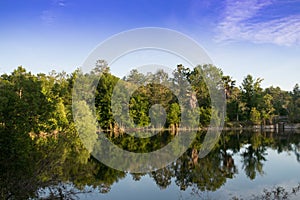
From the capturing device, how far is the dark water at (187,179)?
9.05 meters

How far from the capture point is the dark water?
905cm

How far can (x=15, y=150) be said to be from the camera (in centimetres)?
805

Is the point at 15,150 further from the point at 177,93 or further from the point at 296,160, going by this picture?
the point at 177,93

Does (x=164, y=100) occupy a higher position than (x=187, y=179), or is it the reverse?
(x=164, y=100)

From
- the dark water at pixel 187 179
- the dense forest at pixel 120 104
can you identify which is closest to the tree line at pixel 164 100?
the dense forest at pixel 120 104

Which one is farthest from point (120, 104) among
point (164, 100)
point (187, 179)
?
point (187, 179)

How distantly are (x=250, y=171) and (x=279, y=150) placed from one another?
6.86 metres

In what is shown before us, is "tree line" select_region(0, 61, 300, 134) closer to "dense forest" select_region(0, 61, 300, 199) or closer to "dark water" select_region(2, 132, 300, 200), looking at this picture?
"dense forest" select_region(0, 61, 300, 199)

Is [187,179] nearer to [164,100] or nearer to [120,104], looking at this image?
[120,104]

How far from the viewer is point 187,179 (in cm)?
1077

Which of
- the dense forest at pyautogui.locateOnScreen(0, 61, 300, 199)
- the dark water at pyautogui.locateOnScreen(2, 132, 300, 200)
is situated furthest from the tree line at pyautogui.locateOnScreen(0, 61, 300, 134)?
the dark water at pyautogui.locateOnScreen(2, 132, 300, 200)

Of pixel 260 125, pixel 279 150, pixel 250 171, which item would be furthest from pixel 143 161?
pixel 260 125

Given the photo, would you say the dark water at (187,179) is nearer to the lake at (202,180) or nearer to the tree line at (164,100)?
the lake at (202,180)

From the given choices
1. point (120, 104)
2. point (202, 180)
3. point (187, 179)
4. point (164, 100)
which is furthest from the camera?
point (164, 100)
